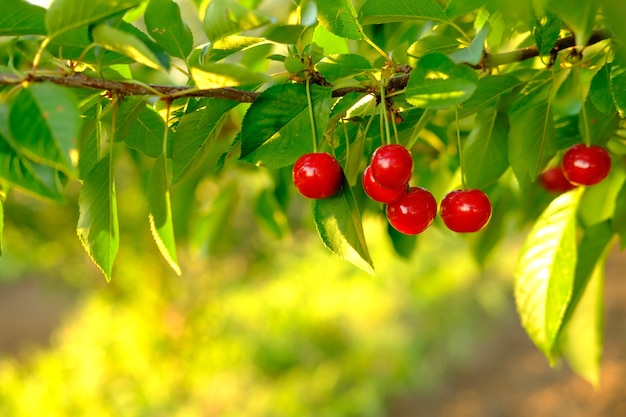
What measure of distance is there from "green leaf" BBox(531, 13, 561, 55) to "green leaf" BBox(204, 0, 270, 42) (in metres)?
0.30

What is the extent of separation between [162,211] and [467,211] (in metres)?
0.33

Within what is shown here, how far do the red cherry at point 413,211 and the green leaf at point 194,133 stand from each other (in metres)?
0.21

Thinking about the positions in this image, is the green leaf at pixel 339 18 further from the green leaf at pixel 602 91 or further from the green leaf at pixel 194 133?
the green leaf at pixel 602 91

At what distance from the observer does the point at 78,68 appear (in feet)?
2.29

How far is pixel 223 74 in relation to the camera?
56cm

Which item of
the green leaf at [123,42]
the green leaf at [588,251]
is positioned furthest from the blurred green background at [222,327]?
the green leaf at [123,42]

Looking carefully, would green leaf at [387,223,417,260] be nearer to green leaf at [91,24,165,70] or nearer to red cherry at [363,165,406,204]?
red cherry at [363,165,406,204]

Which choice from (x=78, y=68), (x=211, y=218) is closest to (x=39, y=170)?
(x=78, y=68)

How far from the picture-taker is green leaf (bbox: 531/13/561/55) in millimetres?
667

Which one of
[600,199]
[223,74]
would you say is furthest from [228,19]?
[600,199]

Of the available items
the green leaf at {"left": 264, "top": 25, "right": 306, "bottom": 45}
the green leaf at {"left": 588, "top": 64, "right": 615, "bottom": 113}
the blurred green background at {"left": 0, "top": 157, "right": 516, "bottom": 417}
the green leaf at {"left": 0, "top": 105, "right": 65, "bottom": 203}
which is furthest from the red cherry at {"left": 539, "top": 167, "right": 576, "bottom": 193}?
the blurred green background at {"left": 0, "top": 157, "right": 516, "bottom": 417}

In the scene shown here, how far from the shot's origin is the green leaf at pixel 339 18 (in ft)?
2.31

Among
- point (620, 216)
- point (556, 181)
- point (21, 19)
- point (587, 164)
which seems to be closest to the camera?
point (21, 19)

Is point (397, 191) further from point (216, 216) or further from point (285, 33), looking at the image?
point (216, 216)
